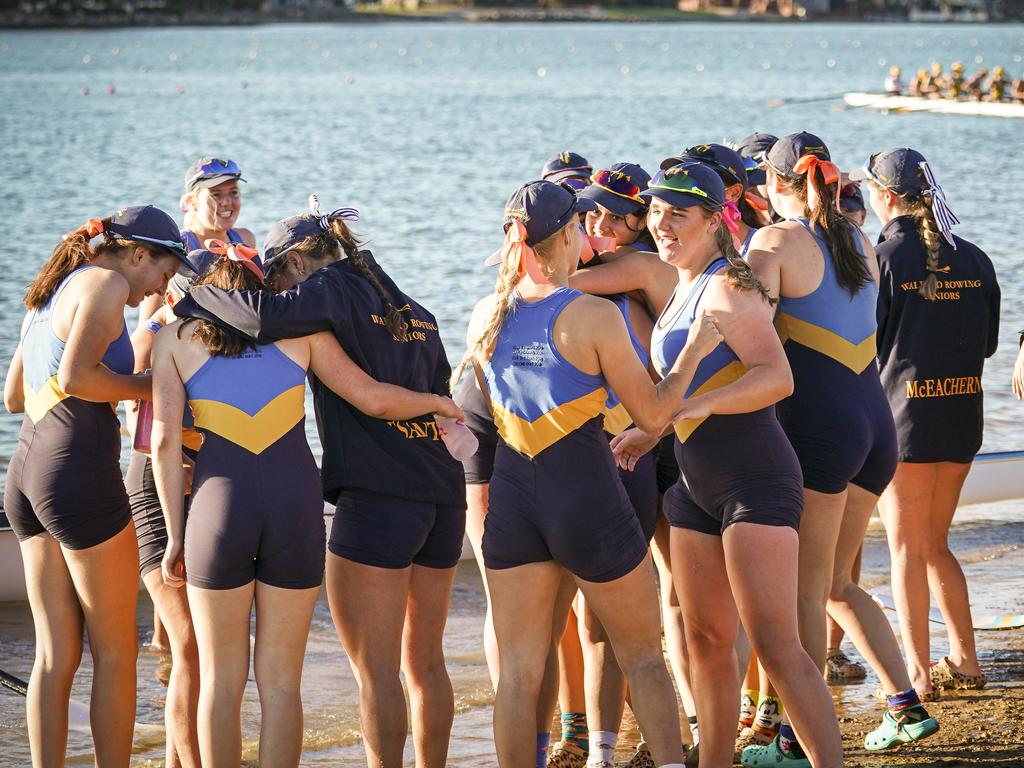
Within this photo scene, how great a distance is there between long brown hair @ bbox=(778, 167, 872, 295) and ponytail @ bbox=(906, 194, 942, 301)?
0.72 m

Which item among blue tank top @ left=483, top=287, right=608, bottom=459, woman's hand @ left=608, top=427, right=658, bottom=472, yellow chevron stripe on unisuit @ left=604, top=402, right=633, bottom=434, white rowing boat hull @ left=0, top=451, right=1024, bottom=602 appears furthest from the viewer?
white rowing boat hull @ left=0, top=451, right=1024, bottom=602

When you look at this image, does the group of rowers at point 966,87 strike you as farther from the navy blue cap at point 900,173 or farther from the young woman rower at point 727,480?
the young woman rower at point 727,480

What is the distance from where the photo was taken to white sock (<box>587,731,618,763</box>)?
4.70 meters

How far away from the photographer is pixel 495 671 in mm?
4852

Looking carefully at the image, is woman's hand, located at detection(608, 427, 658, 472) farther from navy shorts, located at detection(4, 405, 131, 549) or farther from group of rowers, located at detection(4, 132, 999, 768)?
navy shorts, located at detection(4, 405, 131, 549)

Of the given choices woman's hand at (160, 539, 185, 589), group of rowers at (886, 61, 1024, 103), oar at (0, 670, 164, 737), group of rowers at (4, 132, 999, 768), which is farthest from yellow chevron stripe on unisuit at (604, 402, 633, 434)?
group of rowers at (886, 61, 1024, 103)

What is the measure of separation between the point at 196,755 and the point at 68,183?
95.2 feet

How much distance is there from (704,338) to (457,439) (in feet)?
2.70

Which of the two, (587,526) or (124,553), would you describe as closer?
(587,526)

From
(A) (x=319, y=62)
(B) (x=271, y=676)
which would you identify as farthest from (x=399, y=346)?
(A) (x=319, y=62)

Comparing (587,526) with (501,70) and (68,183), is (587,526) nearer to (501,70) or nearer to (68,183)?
(68,183)

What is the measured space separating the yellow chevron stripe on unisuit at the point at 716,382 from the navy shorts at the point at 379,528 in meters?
0.83

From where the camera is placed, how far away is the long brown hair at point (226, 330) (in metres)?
4.06

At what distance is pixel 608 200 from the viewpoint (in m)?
4.96
